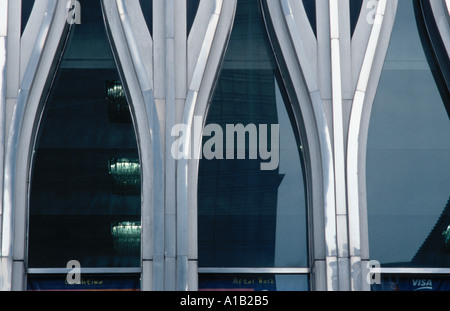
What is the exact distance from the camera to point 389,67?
588 inches

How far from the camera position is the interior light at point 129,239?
1401 cm

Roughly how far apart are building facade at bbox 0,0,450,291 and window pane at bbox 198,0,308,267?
2cm

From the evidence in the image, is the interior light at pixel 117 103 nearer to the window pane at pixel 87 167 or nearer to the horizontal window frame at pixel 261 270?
the window pane at pixel 87 167

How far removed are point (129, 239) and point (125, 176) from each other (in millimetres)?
964

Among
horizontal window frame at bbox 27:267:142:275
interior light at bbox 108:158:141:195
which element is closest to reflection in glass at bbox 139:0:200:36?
interior light at bbox 108:158:141:195

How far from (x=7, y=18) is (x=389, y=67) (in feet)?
19.7

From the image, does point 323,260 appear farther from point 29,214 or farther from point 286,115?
point 29,214

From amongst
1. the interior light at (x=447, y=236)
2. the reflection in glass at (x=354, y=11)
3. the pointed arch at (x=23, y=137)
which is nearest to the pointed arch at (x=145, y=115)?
the pointed arch at (x=23, y=137)

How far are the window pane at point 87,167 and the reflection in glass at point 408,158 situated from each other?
370 cm

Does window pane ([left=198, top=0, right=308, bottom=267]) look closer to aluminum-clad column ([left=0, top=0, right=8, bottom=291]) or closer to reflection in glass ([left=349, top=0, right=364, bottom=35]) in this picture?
reflection in glass ([left=349, top=0, right=364, bottom=35])

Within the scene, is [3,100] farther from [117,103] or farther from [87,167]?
[117,103]

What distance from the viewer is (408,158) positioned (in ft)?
48.0

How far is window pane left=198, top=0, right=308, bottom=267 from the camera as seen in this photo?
14086mm
